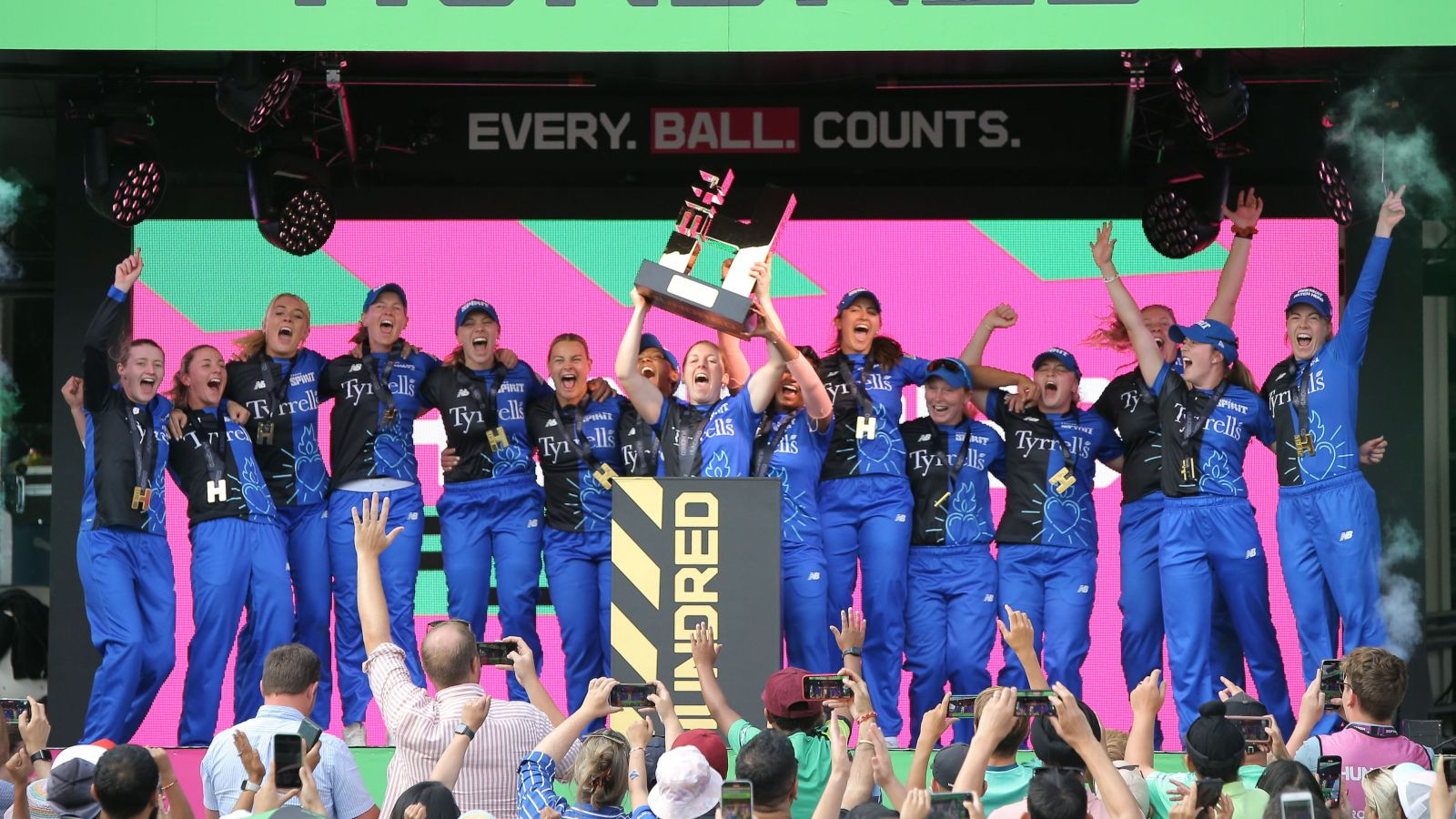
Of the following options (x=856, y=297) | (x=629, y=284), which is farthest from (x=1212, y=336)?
(x=629, y=284)

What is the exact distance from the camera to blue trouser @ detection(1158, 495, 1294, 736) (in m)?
8.95

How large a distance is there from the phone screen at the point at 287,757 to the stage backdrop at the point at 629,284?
5377 mm

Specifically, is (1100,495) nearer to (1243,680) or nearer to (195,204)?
(1243,680)

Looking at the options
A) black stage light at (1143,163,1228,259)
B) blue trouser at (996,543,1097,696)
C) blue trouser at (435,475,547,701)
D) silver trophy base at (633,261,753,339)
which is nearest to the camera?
silver trophy base at (633,261,753,339)

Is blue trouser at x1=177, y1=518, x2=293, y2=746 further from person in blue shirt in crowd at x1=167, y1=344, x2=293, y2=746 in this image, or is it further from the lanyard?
the lanyard

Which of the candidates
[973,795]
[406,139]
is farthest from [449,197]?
[973,795]

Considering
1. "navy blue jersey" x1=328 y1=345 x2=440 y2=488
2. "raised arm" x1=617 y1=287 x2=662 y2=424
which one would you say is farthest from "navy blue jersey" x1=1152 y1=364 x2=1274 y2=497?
"navy blue jersey" x1=328 y1=345 x2=440 y2=488

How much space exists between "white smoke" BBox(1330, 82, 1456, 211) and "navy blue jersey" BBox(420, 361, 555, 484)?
434cm

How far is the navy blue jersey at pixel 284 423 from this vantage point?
933 centimetres

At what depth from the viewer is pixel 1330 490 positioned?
8961 mm

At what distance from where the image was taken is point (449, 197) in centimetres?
1003

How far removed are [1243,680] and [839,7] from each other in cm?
408

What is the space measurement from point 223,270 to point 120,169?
3.04 ft

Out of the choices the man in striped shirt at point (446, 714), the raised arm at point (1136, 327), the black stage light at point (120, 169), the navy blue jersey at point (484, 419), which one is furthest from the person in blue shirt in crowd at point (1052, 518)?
the black stage light at point (120, 169)
